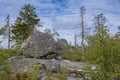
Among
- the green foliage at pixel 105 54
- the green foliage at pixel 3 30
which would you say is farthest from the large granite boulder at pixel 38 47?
the green foliage at pixel 105 54

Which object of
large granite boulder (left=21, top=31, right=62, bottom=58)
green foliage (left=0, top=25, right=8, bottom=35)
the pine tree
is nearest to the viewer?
green foliage (left=0, top=25, right=8, bottom=35)

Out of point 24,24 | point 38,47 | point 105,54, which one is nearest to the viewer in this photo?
point 105,54

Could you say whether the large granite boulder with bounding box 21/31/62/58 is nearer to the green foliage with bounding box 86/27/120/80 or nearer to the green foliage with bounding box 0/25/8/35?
the green foliage with bounding box 0/25/8/35

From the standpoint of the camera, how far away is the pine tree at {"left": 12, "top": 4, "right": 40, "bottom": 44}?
44828 millimetres

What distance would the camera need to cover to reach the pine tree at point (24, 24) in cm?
4483

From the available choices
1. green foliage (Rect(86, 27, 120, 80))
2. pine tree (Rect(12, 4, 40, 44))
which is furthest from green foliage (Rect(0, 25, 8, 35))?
pine tree (Rect(12, 4, 40, 44))

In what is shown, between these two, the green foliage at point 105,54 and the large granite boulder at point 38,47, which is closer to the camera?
the green foliage at point 105,54

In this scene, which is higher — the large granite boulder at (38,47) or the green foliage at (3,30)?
the green foliage at (3,30)

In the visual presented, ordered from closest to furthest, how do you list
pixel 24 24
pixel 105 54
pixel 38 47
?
pixel 105 54 → pixel 38 47 → pixel 24 24

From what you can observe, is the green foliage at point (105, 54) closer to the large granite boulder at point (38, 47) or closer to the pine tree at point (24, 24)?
the large granite boulder at point (38, 47)

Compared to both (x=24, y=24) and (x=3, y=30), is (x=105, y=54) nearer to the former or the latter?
(x=3, y=30)

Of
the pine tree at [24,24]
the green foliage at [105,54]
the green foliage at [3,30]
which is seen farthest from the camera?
the pine tree at [24,24]

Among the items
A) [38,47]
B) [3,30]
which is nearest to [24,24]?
[38,47]

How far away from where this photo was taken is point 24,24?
45.9 metres
